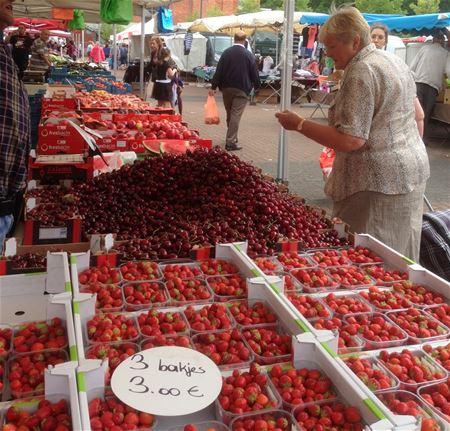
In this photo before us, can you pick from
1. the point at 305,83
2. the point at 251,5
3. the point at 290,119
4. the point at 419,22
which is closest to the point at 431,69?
the point at 419,22

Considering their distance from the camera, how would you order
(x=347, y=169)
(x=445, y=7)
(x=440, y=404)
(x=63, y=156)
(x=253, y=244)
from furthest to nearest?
(x=445, y=7) < (x=63, y=156) < (x=347, y=169) < (x=253, y=244) < (x=440, y=404)

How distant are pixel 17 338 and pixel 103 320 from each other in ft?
1.02

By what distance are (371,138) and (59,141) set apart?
2463 mm

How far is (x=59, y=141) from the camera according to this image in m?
4.33

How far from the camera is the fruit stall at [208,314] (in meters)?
1.63

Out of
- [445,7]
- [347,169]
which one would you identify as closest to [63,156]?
[347,169]

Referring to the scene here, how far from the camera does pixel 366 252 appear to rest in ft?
9.71

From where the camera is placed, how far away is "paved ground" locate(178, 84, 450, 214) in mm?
7711

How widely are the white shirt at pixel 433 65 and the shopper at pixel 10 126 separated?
998 centimetres

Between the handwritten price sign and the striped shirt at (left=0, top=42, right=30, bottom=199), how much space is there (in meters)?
1.16

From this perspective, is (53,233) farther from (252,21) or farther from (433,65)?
(252,21)

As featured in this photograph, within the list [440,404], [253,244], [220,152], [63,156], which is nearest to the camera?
[440,404]

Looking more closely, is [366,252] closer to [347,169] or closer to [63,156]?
[347,169]

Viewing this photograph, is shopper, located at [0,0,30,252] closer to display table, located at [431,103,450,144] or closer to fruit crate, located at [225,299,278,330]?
fruit crate, located at [225,299,278,330]
